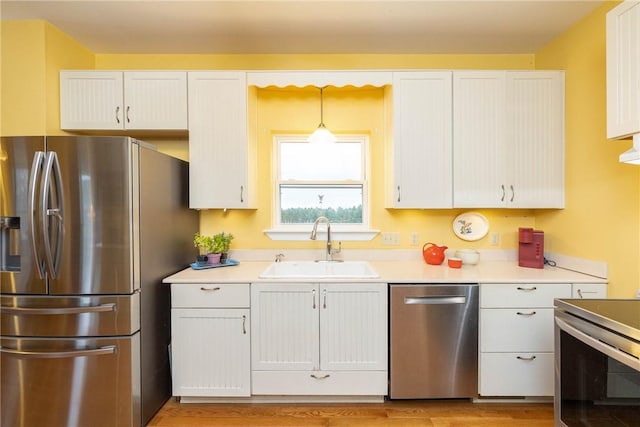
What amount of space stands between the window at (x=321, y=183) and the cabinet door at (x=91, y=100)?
1237mm

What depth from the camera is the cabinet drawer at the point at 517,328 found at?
6.75ft

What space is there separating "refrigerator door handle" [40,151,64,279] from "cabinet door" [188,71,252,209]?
0.80 m

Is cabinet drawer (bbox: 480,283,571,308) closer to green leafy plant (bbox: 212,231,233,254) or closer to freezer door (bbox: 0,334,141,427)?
green leafy plant (bbox: 212,231,233,254)

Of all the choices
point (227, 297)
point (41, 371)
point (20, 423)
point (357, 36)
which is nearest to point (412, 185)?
point (357, 36)

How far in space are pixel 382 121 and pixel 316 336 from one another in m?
1.80

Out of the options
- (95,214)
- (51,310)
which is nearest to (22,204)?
(95,214)

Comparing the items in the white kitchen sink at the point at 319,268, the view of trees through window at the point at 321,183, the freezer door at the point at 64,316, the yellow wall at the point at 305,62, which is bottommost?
the freezer door at the point at 64,316

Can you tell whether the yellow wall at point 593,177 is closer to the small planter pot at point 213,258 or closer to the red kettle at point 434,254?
the red kettle at point 434,254

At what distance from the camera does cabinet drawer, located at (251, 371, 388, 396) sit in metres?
2.09

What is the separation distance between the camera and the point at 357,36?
2.41 meters

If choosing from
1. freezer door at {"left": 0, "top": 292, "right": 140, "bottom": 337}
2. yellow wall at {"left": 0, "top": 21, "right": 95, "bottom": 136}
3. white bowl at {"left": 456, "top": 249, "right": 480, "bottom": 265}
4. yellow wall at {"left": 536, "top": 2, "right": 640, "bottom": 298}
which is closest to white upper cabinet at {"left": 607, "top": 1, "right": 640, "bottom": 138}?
yellow wall at {"left": 536, "top": 2, "right": 640, "bottom": 298}

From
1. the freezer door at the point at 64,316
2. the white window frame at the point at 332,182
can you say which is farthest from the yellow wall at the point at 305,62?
the freezer door at the point at 64,316

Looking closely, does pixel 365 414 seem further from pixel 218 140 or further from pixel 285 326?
pixel 218 140

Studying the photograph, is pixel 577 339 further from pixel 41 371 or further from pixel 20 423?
pixel 20 423
